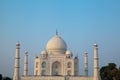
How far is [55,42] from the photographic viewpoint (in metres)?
54.6

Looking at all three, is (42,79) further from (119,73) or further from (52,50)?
(119,73)

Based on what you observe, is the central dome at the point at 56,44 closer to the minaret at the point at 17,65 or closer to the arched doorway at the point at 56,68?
the arched doorway at the point at 56,68

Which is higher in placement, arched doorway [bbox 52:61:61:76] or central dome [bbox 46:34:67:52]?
central dome [bbox 46:34:67:52]

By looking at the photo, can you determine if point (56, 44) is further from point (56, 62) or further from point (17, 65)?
point (17, 65)

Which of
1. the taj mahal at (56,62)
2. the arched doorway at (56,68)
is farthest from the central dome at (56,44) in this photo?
the arched doorway at (56,68)

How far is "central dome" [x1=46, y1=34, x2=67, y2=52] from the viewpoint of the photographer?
179ft

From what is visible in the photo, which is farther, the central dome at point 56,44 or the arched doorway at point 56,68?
the central dome at point 56,44

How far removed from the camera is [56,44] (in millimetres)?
54500

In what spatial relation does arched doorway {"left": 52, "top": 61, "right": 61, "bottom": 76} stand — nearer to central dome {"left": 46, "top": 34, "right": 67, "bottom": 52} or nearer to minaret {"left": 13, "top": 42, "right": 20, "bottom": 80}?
central dome {"left": 46, "top": 34, "right": 67, "bottom": 52}

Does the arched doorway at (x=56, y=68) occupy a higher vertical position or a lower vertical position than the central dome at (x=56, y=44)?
lower

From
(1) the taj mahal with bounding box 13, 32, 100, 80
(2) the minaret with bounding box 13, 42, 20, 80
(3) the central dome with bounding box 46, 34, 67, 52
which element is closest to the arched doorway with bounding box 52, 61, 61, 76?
(1) the taj mahal with bounding box 13, 32, 100, 80

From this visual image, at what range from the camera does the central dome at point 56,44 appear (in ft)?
179

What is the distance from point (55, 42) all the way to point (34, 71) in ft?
18.1

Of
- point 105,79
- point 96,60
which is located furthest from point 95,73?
point 105,79
